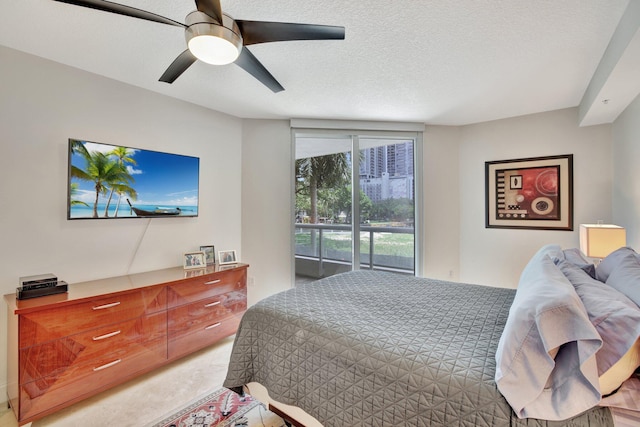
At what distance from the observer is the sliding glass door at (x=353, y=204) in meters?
3.80

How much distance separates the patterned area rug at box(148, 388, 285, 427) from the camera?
178 cm

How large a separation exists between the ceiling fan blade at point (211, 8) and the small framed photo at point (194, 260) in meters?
2.22

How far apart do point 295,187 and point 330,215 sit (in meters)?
0.61

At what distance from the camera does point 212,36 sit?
1.36 m

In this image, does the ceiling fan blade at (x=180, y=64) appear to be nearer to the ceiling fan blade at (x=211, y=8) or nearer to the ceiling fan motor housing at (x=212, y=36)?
the ceiling fan motor housing at (x=212, y=36)

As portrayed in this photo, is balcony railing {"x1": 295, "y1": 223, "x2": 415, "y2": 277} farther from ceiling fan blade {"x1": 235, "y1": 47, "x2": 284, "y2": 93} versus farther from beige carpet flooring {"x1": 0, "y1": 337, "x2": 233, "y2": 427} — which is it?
ceiling fan blade {"x1": 235, "y1": 47, "x2": 284, "y2": 93}

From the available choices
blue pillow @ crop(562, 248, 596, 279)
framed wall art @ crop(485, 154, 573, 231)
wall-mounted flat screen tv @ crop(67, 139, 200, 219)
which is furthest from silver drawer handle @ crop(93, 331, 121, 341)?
framed wall art @ crop(485, 154, 573, 231)

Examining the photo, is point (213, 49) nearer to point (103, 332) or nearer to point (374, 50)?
point (374, 50)

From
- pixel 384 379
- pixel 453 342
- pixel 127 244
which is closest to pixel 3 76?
pixel 127 244

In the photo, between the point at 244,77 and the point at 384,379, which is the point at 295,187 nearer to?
the point at 244,77

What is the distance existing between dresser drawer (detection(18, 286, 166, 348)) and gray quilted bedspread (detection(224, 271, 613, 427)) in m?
1.00

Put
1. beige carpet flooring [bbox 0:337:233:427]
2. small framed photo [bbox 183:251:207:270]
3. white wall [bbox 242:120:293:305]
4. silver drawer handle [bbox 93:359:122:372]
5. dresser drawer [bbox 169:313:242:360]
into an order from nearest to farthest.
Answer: beige carpet flooring [bbox 0:337:233:427] → silver drawer handle [bbox 93:359:122:372] → dresser drawer [bbox 169:313:242:360] → small framed photo [bbox 183:251:207:270] → white wall [bbox 242:120:293:305]

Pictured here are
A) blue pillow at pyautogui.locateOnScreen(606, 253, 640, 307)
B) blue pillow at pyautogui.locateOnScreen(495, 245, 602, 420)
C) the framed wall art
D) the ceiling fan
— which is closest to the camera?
blue pillow at pyautogui.locateOnScreen(495, 245, 602, 420)

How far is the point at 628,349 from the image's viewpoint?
0.88 m
